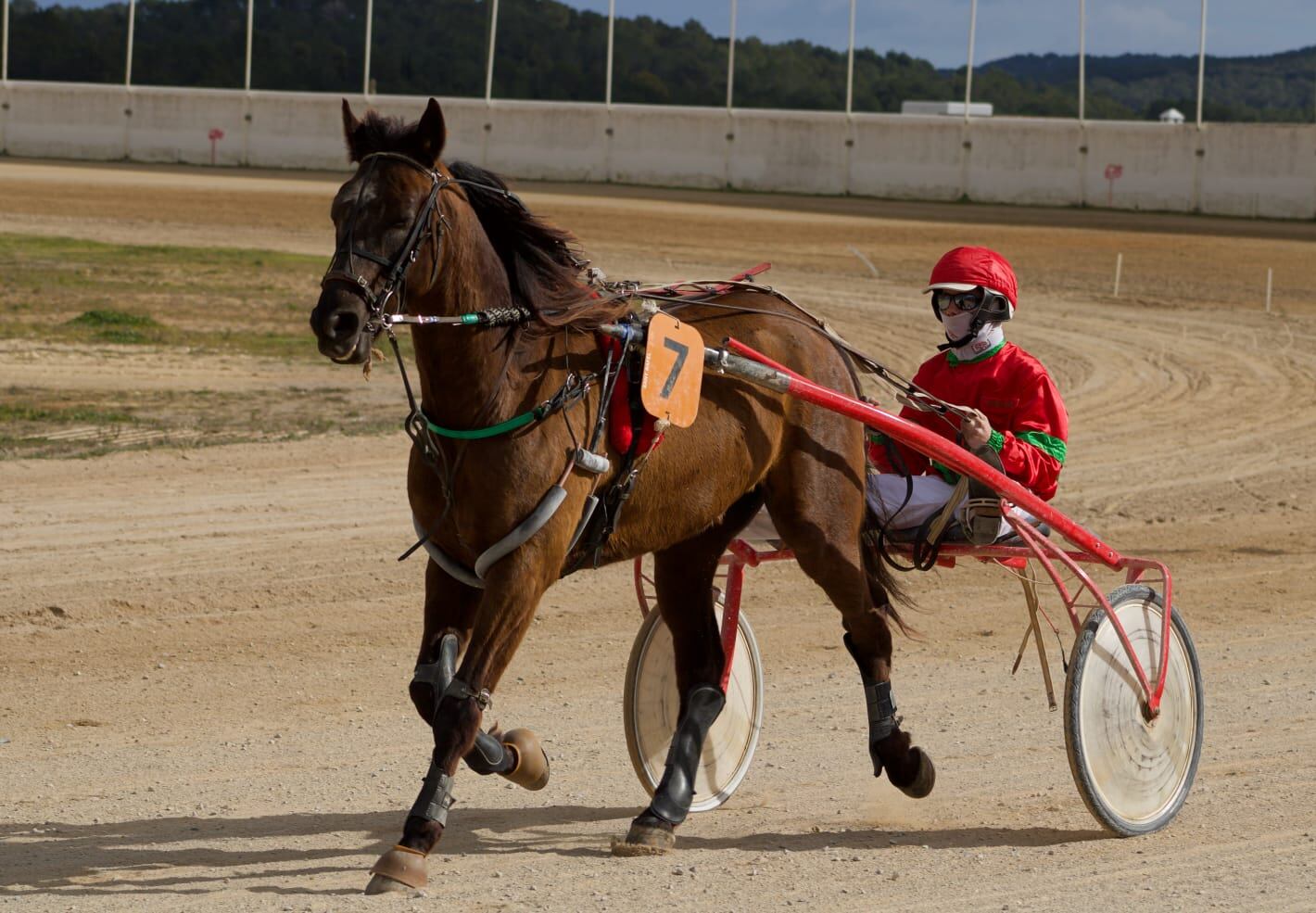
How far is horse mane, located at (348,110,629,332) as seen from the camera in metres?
4.11

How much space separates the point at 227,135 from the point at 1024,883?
36.1 meters

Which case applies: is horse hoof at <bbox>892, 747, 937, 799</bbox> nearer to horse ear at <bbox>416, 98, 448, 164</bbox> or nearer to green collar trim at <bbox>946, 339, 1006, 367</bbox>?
green collar trim at <bbox>946, 339, 1006, 367</bbox>

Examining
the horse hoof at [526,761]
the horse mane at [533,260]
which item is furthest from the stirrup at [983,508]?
the horse hoof at [526,761]

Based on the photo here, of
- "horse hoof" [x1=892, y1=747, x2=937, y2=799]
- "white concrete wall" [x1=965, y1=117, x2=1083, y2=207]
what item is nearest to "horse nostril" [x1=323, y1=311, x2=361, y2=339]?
"horse hoof" [x1=892, y1=747, x2=937, y2=799]

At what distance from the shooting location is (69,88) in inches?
1511

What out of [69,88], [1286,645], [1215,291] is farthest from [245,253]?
[69,88]

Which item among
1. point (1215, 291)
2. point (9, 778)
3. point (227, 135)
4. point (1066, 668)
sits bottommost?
point (9, 778)

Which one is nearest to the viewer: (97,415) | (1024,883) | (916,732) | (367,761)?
(1024,883)

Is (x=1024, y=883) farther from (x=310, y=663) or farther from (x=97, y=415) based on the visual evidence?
(x=97, y=415)

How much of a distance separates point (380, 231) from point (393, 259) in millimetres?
70

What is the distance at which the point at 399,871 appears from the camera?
152 inches

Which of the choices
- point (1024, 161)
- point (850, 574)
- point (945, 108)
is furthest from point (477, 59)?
point (850, 574)

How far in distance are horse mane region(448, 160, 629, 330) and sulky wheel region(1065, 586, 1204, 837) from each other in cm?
167

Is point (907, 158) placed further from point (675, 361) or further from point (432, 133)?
point (432, 133)
